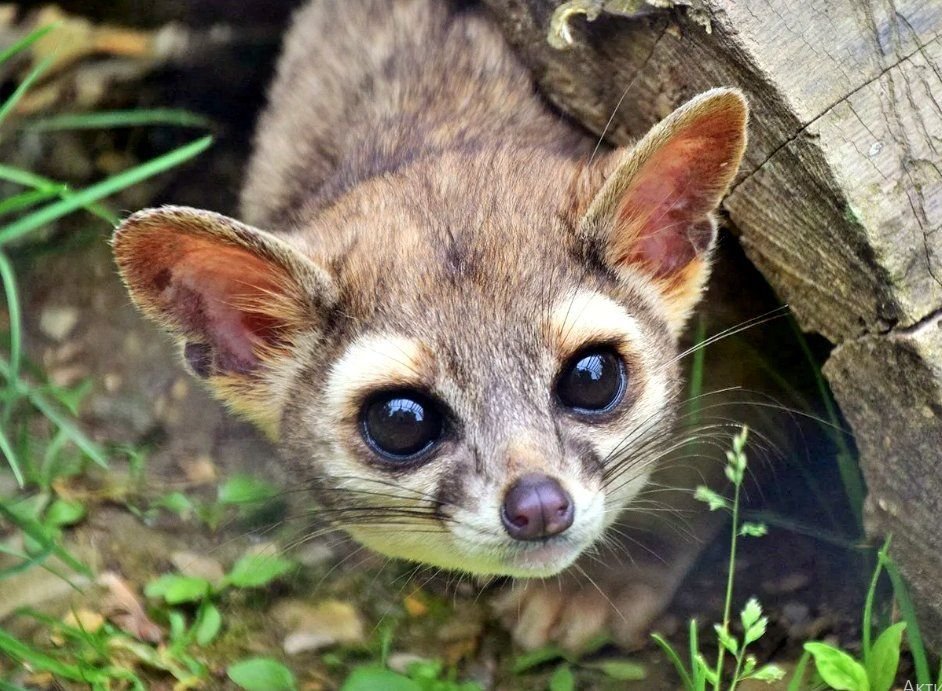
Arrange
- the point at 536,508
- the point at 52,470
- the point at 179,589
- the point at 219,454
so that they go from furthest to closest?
1. the point at 219,454
2. the point at 52,470
3. the point at 179,589
4. the point at 536,508

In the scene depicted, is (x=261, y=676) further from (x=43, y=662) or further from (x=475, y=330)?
(x=475, y=330)

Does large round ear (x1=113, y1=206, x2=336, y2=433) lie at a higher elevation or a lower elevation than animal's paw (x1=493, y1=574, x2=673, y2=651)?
higher

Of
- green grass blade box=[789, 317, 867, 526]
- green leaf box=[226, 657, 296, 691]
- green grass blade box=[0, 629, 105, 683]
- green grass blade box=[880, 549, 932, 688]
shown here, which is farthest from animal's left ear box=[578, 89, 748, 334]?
green grass blade box=[0, 629, 105, 683]

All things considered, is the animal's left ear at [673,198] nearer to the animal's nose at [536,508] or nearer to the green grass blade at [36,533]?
the animal's nose at [536,508]

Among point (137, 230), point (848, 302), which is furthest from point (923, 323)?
point (137, 230)

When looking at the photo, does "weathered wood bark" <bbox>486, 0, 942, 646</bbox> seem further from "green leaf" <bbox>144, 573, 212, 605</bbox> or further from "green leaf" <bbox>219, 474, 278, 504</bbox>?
"green leaf" <bbox>144, 573, 212, 605</bbox>

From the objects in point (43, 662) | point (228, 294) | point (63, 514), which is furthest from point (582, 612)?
point (63, 514)

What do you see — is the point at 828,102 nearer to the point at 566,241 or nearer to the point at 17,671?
the point at 566,241

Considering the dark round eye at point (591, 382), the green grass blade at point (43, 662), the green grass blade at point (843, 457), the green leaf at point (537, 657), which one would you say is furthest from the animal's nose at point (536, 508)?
the green grass blade at point (43, 662)
